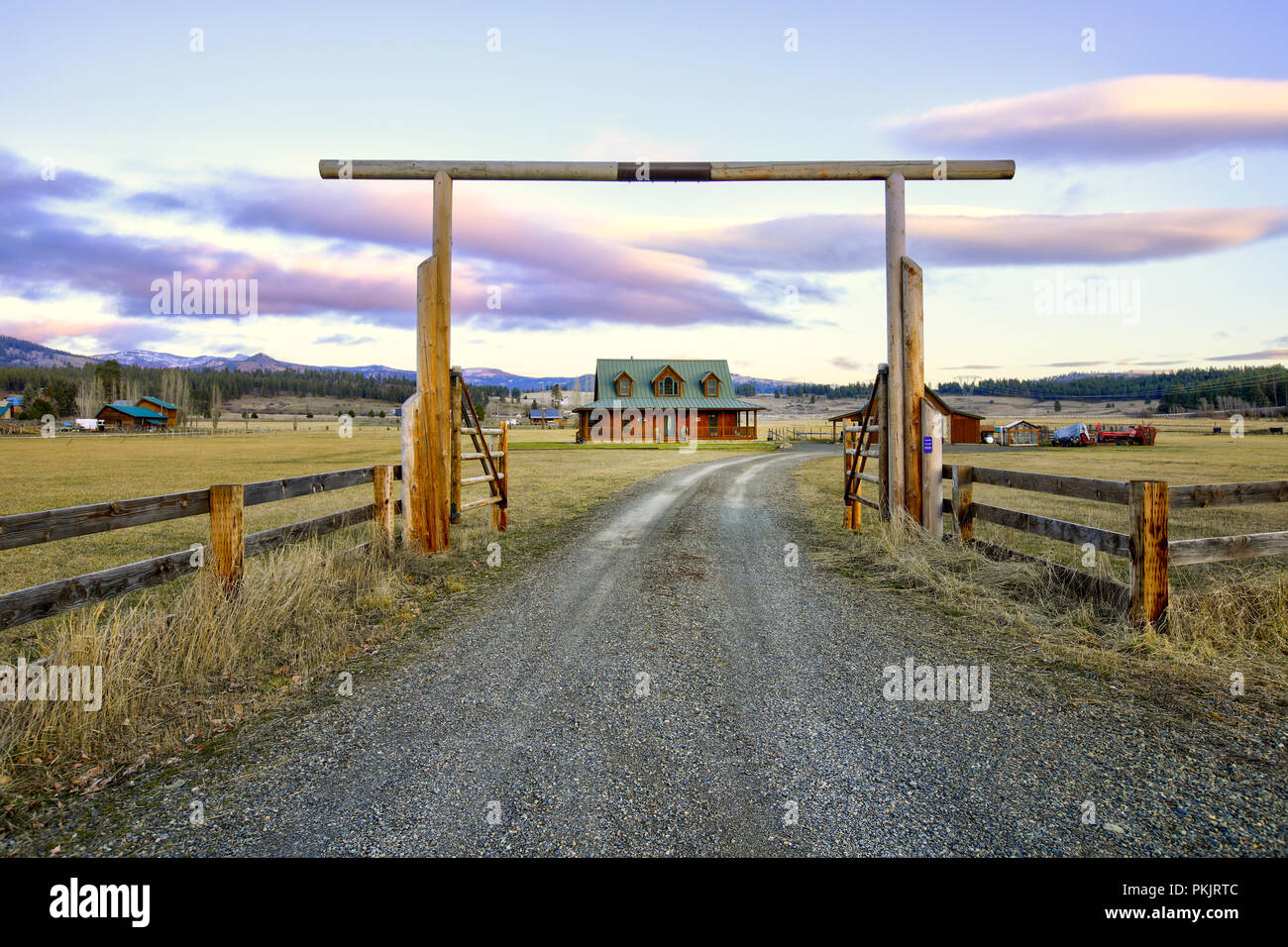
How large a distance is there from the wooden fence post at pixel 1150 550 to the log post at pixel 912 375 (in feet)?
14.3

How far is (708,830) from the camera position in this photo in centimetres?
300

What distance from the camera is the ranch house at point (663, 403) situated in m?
57.0

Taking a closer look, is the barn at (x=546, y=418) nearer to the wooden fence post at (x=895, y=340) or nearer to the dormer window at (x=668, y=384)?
the dormer window at (x=668, y=384)

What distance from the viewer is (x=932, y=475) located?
9719 millimetres

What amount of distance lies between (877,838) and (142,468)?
35917 millimetres

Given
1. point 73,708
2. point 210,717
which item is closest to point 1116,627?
point 210,717

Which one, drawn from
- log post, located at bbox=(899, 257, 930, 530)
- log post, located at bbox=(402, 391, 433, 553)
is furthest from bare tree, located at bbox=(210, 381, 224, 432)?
log post, located at bbox=(899, 257, 930, 530)

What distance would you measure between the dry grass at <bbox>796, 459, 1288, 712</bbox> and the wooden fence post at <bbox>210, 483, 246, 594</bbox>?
695 cm

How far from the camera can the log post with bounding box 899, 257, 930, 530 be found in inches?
393

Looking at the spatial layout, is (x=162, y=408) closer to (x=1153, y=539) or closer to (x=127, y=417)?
(x=127, y=417)

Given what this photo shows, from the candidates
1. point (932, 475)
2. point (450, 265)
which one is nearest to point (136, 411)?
point (450, 265)

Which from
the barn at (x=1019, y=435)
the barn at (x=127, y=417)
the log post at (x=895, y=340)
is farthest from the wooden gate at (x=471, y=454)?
the barn at (x=127, y=417)

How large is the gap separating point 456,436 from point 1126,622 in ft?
30.2

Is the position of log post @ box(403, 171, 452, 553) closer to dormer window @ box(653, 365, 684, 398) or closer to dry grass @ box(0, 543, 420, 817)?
dry grass @ box(0, 543, 420, 817)
